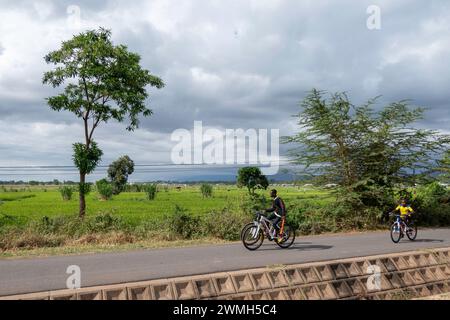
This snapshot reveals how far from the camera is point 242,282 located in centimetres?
956

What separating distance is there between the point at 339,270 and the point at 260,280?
2497 mm

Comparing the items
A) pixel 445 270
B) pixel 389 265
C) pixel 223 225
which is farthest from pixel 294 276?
pixel 223 225

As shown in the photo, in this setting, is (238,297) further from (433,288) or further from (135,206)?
(135,206)

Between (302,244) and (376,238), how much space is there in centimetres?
415

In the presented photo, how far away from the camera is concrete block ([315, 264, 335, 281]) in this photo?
10578 mm

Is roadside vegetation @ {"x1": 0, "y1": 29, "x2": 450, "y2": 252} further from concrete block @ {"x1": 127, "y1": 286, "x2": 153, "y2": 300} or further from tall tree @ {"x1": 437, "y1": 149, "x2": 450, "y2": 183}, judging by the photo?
concrete block @ {"x1": 127, "y1": 286, "x2": 153, "y2": 300}

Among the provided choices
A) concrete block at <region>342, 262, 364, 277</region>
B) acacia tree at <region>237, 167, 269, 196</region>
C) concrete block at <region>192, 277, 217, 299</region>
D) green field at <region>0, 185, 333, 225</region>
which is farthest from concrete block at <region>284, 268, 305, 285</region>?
acacia tree at <region>237, 167, 269, 196</region>

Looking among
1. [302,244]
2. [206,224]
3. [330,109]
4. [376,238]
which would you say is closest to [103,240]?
[206,224]

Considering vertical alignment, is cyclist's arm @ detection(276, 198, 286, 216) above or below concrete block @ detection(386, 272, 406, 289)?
above

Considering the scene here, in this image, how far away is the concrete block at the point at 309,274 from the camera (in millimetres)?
10337

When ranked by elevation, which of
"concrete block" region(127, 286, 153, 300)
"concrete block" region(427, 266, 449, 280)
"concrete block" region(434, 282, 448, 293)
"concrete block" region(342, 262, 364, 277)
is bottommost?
"concrete block" region(434, 282, 448, 293)

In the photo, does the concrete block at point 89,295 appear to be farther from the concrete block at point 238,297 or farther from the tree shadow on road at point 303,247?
the tree shadow on road at point 303,247
